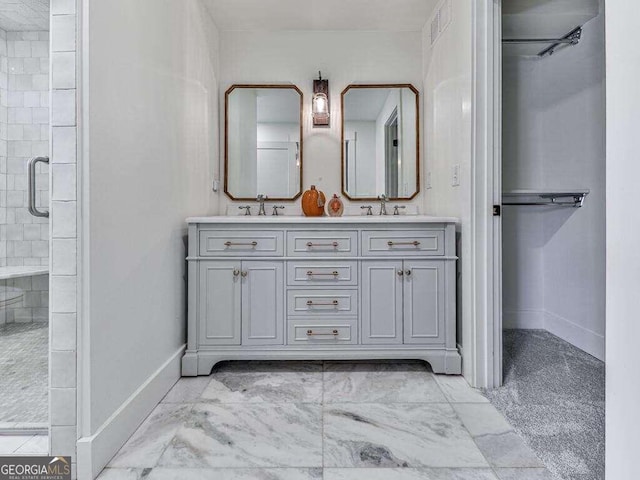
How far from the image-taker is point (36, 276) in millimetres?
2699

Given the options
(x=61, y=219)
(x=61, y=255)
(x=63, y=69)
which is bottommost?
(x=61, y=255)

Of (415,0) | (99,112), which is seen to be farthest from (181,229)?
(415,0)

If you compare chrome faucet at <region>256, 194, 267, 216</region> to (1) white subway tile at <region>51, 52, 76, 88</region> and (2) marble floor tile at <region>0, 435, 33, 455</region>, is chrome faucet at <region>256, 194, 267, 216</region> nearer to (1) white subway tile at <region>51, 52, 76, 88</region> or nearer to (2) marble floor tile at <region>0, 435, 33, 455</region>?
(1) white subway tile at <region>51, 52, 76, 88</region>

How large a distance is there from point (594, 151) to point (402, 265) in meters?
1.60

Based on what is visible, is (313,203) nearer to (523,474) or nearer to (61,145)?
(61,145)

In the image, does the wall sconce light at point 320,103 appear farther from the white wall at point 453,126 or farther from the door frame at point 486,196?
the door frame at point 486,196

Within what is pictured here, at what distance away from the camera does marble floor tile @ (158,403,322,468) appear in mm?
1306

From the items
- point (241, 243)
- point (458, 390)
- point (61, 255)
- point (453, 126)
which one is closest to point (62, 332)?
point (61, 255)

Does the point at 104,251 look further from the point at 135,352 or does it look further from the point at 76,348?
the point at 135,352

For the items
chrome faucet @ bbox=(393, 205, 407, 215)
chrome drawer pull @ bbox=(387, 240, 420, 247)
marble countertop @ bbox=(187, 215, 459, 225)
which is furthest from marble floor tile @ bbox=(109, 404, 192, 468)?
chrome faucet @ bbox=(393, 205, 407, 215)

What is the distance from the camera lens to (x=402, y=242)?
205cm

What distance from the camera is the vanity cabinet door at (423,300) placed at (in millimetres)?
2039

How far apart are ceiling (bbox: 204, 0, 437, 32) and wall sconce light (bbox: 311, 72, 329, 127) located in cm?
38

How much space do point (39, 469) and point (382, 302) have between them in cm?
163
